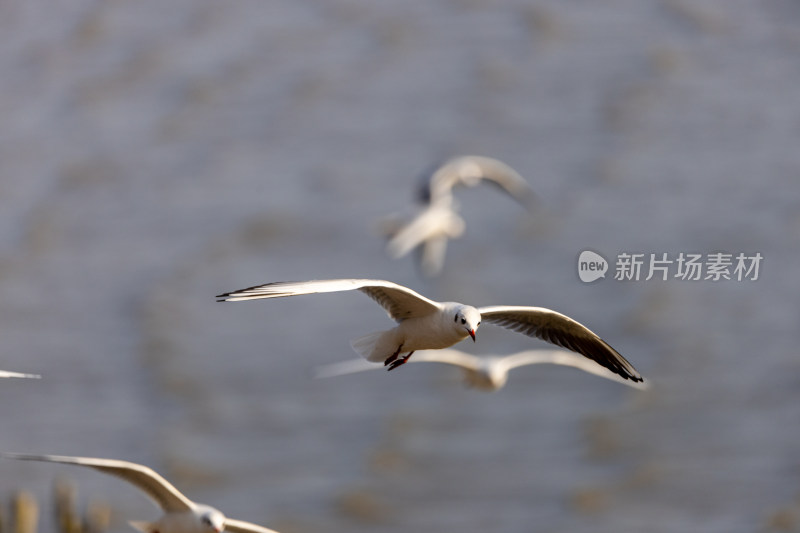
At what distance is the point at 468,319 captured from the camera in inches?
265

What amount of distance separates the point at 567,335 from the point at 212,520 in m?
2.37

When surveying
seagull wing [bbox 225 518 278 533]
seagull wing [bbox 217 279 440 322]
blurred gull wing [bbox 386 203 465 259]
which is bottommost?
seagull wing [bbox 225 518 278 533]

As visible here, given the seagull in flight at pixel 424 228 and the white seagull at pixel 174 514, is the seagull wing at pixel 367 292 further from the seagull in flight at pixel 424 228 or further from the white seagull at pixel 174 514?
the seagull in flight at pixel 424 228

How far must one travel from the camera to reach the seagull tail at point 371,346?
721 centimetres

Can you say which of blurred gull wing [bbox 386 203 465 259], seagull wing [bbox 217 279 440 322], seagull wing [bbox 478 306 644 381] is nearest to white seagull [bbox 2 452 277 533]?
seagull wing [bbox 217 279 440 322]

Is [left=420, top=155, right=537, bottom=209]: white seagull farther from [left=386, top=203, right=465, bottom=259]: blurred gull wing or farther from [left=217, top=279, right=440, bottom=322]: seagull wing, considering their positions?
[left=217, top=279, right=440, bottom=322]: seagull wing

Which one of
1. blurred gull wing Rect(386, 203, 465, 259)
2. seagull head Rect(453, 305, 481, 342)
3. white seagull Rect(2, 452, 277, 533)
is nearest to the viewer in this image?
seagull head Rect(453, 305, 481, 342)

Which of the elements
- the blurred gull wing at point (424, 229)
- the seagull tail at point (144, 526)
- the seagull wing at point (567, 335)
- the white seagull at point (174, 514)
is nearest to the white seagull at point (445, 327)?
the seagull wing at point (567, 335)

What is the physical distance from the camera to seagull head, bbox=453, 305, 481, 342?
6.71 meters

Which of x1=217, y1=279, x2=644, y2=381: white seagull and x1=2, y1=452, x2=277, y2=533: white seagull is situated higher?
x1=217, y1=279, x2=644, y2=381: white seagull

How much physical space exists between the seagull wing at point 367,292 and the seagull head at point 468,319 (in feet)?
0.52

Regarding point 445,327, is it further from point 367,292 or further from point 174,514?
point 174,514

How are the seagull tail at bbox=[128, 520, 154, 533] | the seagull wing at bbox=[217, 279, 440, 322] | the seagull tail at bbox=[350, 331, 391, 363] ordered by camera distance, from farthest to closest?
the seagull tail at bbox=[128, 520, 154, 533] < the seagull tail at bbox=[350, 331, 391, 363] < the seagull wing at bbox=[217, 279, 440, 322]

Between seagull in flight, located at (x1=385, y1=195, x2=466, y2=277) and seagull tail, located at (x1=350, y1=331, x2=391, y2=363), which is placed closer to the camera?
seagull tail, located at (x1=350, y1=331, x2=391, y2=363)
